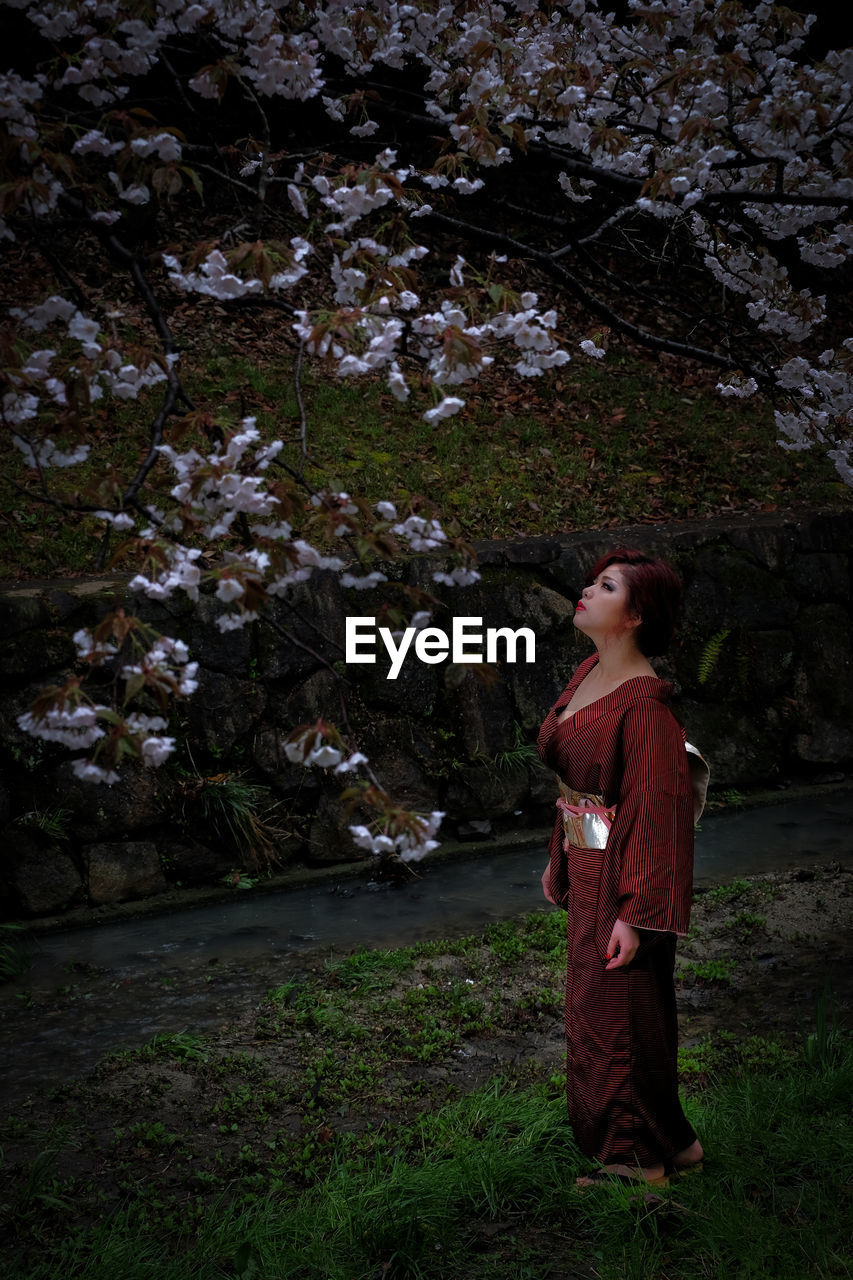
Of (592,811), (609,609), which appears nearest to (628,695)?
(609,609)

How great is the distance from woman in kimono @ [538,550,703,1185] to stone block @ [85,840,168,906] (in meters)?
3.39

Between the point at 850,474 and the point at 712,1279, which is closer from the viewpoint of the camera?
the point at 712,1279

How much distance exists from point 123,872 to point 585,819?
356cm

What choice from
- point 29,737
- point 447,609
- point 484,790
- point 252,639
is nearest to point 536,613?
point 447,609

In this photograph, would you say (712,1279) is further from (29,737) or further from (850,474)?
(29,737)

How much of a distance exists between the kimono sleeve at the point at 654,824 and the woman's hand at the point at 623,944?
0.03 metres

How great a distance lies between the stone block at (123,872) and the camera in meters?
5.65

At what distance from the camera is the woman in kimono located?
2787 millimetres

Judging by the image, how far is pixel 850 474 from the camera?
4.82 meters

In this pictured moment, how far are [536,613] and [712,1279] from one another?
4852 millimetres

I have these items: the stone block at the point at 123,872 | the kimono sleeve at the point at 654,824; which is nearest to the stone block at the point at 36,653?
the stone block at the point at 123,872

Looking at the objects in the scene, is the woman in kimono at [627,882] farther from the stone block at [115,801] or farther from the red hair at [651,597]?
the stone block at [115,801]

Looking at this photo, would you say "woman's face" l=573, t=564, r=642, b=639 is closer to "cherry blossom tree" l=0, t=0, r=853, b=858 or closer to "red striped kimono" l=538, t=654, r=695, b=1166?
"red striped kimono" l=538, t=654, r=695, b=1166

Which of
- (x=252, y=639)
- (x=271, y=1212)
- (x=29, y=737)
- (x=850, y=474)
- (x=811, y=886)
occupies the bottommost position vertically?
(x=271, y=1212)
